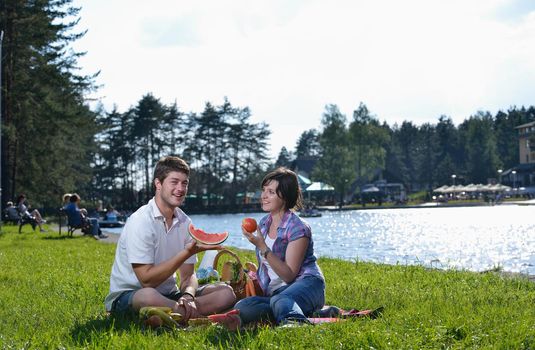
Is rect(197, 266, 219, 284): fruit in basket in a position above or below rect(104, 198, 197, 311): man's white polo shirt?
below

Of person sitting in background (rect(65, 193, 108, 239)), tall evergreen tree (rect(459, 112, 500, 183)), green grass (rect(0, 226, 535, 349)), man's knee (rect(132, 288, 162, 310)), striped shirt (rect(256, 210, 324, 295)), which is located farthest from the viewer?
tall evergreen tree (rect(459, 112, 500, 183))

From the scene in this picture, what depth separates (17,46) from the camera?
32.4 metres

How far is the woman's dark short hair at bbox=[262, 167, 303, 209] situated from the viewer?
18.4 ft

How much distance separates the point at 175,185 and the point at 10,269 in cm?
596

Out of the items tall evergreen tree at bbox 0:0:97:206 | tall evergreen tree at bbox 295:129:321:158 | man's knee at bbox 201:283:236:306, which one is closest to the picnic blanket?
man's knee at bbox 201:283:236:306

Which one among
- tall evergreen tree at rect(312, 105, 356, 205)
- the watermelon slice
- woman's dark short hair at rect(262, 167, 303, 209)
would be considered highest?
tall evergreen tree at rect(312, 105, 356, 205)

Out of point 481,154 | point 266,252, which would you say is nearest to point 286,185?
point 266,252

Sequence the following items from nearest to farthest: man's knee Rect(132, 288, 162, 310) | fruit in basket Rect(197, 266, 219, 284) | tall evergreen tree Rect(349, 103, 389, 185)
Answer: man's knee Rect(132, 288, 162, 310), fruit in basket Rect(197, 266, 219, 284), tall evergreen tree Rect(349, 103, 389, 185)

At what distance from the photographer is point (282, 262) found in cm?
542

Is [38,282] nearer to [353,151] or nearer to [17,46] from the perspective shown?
[17,46]

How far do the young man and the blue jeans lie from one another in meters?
0.42

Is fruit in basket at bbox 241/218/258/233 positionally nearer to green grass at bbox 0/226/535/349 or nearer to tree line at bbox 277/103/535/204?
green grass at bbox 0/226/535/349

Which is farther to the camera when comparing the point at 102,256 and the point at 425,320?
the point at 102,256

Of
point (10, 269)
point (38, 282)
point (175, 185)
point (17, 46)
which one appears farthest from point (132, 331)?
point (17, 46)
